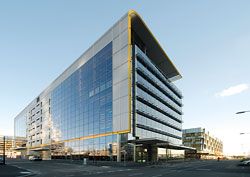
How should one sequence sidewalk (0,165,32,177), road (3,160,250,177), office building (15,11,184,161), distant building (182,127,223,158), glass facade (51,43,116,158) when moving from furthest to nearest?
distant building (182,127,223,158), glass facade (51,43,116,158), office building (15,11,184,161), road (3,160,250,177), sidewalk (0,165,32,177)

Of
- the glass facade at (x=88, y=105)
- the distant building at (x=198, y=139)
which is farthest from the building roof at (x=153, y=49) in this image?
the distant building at (x=198, y=139)

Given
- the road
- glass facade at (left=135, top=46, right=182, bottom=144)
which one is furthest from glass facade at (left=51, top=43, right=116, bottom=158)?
the road

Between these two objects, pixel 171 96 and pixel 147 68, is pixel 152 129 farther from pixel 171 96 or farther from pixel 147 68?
pixel 171 96

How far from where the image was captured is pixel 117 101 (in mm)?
57375

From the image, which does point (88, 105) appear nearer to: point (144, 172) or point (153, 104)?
point (153, 104)

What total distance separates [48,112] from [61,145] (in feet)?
69.0

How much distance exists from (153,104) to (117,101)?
54.2 feet

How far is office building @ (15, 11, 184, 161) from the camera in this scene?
5588cm

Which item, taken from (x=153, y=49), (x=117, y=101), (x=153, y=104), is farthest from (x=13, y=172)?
(x=153, y=49)

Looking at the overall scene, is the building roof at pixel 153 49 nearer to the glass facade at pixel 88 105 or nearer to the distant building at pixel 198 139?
the glass facade at pixel 88 105

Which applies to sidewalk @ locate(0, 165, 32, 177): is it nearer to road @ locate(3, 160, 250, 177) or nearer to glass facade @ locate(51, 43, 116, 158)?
road @ locate(3, 160, 250, 177)

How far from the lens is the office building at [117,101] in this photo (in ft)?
183

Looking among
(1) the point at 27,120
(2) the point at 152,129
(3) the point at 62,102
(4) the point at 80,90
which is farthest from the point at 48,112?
Result: (2) the point at 152,129

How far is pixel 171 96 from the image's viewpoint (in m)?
94.2
